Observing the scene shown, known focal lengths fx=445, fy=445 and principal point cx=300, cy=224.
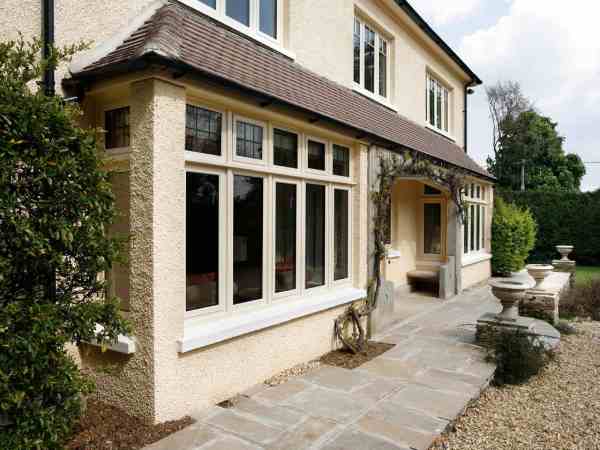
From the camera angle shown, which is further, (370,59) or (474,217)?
(474,217)

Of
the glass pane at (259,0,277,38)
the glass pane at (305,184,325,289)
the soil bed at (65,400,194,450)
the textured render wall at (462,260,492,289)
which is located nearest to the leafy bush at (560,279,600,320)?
the textured render wall at (462,260,492,289)

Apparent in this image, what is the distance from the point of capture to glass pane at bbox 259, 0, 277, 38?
23.1 feet

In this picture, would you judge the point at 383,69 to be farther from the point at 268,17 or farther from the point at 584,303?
the point at 584,303

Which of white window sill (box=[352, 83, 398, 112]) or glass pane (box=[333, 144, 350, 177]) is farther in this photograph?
white window sill (box=[352, 83, 398, 112])

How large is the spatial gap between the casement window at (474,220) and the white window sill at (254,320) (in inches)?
331

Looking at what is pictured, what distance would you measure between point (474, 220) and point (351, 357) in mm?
10423

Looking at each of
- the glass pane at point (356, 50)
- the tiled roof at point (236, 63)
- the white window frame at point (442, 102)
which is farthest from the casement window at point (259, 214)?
the white window frame at point (442, 102)

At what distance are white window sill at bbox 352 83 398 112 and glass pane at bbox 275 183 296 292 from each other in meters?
4.17

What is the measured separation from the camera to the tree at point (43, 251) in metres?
2.88

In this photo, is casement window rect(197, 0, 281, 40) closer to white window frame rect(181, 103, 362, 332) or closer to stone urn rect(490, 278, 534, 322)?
white window frame rect(181, 103, 362, 332)

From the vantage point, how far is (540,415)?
17.1ft

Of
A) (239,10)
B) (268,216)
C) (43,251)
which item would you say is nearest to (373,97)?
(239,10)

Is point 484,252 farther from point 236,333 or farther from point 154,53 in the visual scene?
point 154,53

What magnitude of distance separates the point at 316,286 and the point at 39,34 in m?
4.74
